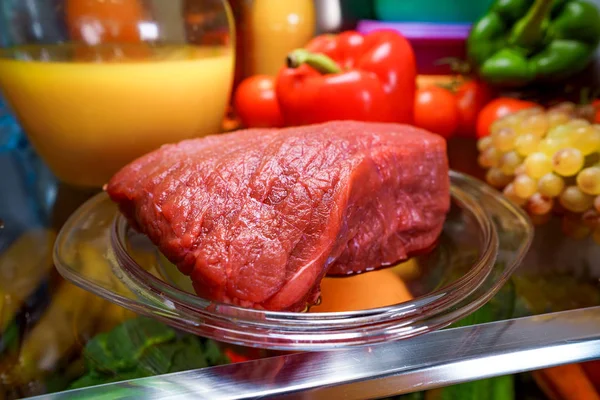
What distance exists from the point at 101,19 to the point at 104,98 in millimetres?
117

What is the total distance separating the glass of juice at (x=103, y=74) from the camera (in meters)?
0.70

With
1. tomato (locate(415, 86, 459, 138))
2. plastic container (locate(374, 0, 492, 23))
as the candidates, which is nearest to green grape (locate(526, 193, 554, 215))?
tomato (locate(415, 86, 459, 138))

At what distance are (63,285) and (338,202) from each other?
1.13 ft

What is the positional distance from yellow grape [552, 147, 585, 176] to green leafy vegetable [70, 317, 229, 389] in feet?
1.76

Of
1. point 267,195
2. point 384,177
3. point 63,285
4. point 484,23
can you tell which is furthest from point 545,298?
point 484,23

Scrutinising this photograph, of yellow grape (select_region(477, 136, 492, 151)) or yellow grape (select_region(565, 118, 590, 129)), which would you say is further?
yellow grape (select_region(477, 136, 492, 151))

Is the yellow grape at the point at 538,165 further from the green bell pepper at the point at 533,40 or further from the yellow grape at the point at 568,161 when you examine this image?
the green bell pepper at the point at 533,40

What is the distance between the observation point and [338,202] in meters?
0.47

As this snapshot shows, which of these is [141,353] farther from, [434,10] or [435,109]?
[434,10]

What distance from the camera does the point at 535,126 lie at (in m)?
0.75

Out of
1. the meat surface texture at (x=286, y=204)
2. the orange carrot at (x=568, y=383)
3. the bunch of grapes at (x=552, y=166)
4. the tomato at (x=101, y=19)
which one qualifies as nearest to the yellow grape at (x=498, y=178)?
the bunch of grapes at (x=552, y=166)

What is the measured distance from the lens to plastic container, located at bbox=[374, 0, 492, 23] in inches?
46.1

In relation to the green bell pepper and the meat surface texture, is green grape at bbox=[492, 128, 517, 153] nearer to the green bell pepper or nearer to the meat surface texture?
the meat surface texture

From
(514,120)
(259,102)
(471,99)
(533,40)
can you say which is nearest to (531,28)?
(533,40)
